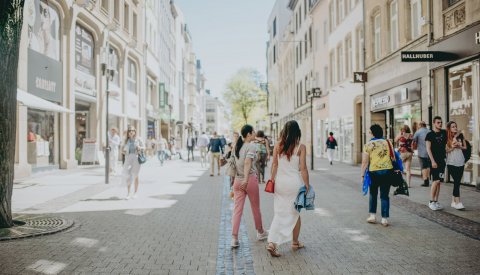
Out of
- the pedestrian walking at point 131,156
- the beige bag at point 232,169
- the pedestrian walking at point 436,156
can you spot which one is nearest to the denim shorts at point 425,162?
the pedestrian walking at point 436,156

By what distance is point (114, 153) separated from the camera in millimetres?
18531

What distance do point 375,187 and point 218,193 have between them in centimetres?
537

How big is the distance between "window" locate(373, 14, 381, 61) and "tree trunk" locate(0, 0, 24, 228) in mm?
16592

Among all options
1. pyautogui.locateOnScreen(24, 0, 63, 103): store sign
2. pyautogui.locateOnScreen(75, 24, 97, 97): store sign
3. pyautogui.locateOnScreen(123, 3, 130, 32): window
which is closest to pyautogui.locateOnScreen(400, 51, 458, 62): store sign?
pyautogui.locateOnScreen(24, 0, 63, 103): store sign

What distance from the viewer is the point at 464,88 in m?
12.7

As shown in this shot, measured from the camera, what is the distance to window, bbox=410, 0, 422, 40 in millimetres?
15788

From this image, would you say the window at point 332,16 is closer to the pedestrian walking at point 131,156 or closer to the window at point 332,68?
the window at point 332,68

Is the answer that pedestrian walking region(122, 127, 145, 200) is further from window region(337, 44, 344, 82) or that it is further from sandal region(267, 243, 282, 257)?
window region(337, 44, 344, 82)

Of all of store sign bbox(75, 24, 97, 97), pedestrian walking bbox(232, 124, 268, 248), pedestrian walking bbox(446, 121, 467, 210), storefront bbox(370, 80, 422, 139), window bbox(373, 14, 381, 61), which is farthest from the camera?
store sign bbox(75, 24, 97, 97)

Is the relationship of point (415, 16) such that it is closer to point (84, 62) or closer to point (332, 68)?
point (332, 68)

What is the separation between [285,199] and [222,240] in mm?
1354

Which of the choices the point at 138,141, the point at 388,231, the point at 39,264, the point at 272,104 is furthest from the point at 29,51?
the point at 272,104

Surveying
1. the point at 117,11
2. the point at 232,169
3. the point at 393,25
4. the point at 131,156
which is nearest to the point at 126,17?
the point at 117,11

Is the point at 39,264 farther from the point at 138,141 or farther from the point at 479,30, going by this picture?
the point at 479,30
